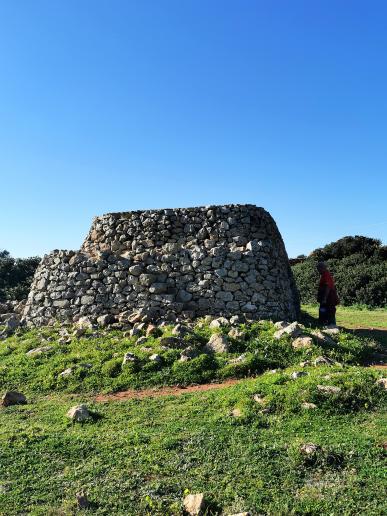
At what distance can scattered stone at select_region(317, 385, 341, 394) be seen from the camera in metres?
5.34

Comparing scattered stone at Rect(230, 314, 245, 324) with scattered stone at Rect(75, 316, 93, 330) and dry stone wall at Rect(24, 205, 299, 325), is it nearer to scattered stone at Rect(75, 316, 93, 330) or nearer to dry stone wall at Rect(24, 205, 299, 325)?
dry stone wall at Rect(24, 205, 299, 325)

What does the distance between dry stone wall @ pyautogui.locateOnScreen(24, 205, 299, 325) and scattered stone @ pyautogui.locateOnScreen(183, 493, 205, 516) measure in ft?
21.4

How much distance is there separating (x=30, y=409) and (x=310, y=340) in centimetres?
454

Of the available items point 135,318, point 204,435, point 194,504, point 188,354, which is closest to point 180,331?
point 188,354

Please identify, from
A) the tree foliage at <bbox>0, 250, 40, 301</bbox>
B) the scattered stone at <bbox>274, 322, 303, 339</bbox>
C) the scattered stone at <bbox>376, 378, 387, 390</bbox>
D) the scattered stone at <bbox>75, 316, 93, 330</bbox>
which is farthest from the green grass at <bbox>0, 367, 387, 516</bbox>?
the tree foliage at <bbox>0, 250, 40, 301</bbox>

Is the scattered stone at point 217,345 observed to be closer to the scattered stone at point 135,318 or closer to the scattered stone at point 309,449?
the scattered stone at point 135,318

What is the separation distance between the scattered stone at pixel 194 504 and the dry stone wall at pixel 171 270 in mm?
6515

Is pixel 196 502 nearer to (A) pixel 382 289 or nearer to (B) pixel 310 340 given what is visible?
(B) pixel 310 340

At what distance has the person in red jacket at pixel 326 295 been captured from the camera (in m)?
11.2

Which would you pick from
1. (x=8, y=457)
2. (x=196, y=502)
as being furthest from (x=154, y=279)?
(x=196, y=502)

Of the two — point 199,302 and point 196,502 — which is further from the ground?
point 199,302

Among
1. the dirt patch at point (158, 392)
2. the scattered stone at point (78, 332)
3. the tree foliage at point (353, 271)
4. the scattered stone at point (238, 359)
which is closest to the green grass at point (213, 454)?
the dirt patch at point (158, 392)

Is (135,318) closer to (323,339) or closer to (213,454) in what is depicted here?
(323,339)

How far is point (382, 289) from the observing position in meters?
20.2
